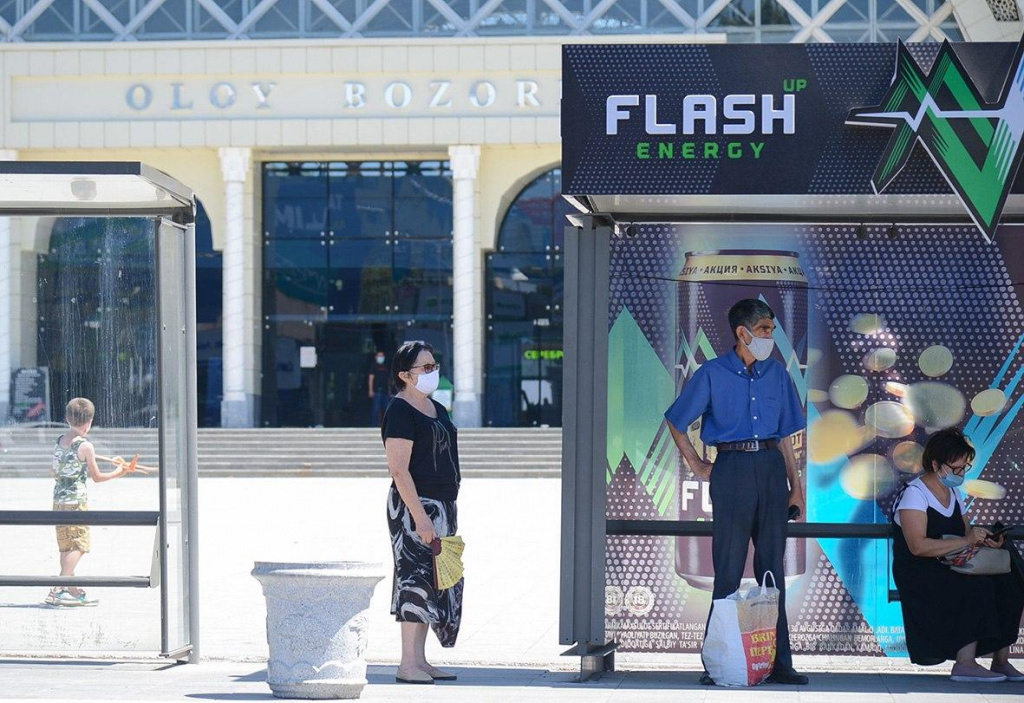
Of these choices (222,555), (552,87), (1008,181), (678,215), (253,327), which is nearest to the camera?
(1008,181)

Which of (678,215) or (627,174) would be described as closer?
(627,174)

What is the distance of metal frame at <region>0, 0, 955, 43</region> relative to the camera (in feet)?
112

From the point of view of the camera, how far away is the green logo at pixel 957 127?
287 inches

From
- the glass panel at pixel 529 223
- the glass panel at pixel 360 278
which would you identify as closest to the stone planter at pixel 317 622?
the glass panel at pixel 529 223

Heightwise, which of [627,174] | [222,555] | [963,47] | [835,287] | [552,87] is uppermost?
[552,87]

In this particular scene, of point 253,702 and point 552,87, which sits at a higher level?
point 552,87

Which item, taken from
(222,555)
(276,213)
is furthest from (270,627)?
(276,213)

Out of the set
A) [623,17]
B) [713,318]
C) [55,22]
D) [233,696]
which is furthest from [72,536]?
[55,22]

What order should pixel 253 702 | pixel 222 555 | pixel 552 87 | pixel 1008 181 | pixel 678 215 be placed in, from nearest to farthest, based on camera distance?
1. pixel 253 702
2. pixel 1008 181
3. pixel 678 215
4. pixel 222 555
5. pixel 552 87

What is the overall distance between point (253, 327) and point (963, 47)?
2994 cm

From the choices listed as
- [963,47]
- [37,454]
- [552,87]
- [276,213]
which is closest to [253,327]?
[276,213]

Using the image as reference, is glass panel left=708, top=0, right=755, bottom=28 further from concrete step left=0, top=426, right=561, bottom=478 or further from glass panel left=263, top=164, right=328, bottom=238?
concrete step left=0, top=426, right=561, bottom=478

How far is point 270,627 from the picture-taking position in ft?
22.7

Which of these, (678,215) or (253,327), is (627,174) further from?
(253,327)
